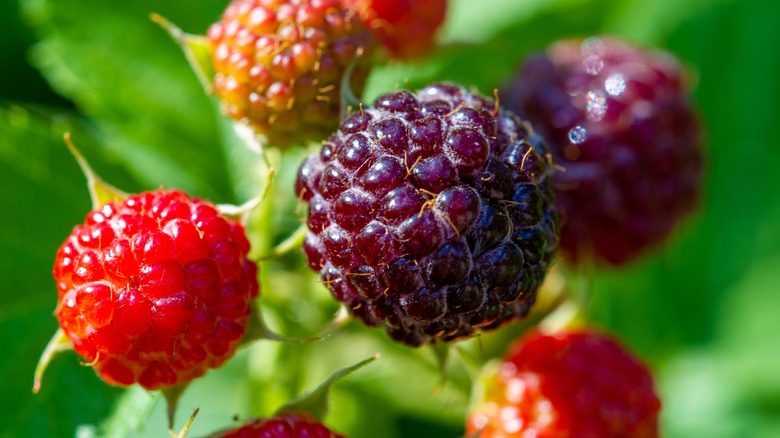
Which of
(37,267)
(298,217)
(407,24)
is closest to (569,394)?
(298,217)

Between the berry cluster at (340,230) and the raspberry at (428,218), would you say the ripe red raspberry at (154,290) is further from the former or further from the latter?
the raspberry at (428,218)

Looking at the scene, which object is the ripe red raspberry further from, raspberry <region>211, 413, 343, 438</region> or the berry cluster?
raspberry <region>211, 413, 343, 438</region>

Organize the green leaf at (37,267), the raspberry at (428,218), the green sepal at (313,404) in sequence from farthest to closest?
the green leaf at (37,267) < the green sepal at (313,404) < the raspberry at (428,218)

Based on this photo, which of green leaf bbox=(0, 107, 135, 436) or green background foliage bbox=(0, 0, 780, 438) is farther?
green background foliage bbox=(0, 0, 780, 438)

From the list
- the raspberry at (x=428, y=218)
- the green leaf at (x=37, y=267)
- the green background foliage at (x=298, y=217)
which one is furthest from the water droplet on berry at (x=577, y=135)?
the green leaf at (x=37, y=267)

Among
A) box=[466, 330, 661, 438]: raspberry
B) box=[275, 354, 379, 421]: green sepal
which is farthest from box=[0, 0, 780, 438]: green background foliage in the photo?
box=[275, 354, 379, 421]: green sepal

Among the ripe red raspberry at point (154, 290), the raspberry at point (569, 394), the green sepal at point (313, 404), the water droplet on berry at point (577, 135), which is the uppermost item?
the ripe red raspberry at point (154, 290)
